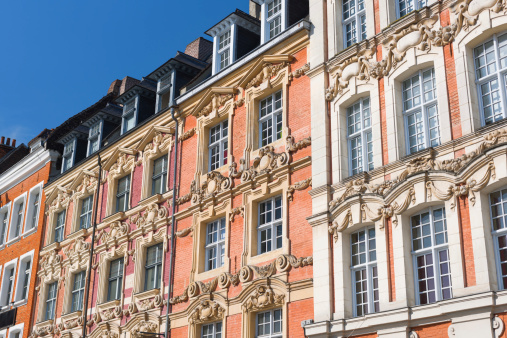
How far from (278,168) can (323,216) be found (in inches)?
110

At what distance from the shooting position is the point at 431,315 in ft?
50.0

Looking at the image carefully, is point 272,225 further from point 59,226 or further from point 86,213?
point 59,226

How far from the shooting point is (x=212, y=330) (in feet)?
71.4

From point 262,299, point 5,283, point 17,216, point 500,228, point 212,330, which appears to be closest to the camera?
point 500,228

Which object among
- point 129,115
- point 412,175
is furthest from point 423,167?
point 129,115

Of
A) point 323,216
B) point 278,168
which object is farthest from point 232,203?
point 323,216

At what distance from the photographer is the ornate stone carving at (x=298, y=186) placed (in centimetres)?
1978

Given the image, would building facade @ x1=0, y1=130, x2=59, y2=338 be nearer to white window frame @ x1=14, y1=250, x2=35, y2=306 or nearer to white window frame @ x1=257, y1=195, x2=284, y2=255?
white window frame @ x1=14, y1=250, x2=35, y2=306

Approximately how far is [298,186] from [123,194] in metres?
10.7

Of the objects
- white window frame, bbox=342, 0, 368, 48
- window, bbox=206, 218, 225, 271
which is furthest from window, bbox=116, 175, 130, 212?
white window frame, bbox=342, 0, 368, 48

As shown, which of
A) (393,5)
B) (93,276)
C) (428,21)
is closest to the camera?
(428,21)

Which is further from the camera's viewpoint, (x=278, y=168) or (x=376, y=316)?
(x=278, y=168)

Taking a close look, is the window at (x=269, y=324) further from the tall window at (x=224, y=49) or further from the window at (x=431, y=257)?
the tall window at (x=224, y=49)

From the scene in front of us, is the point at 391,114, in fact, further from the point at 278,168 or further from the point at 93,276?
the point at 93,276
